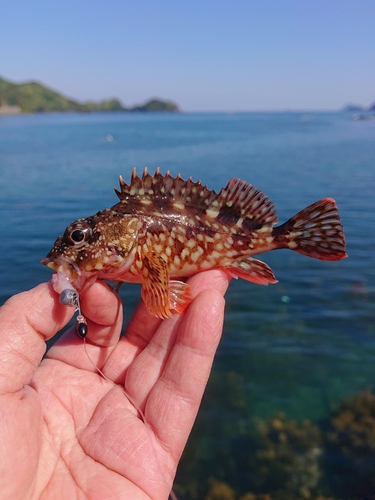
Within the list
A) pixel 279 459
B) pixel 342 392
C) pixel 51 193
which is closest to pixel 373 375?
pixel 342 392

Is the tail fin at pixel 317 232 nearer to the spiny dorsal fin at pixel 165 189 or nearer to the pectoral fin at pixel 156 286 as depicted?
the spiny dorsal fin at pixel 165 189

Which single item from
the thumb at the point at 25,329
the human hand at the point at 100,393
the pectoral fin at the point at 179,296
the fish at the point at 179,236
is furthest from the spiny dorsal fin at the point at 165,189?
the thumb at the point at 25,329

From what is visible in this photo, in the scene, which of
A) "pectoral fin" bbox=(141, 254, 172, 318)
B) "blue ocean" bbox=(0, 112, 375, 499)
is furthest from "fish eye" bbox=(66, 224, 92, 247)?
"blue ocean" bbox=(0, 112, 375, 499)

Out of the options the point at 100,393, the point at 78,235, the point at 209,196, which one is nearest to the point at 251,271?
the point at 209,196

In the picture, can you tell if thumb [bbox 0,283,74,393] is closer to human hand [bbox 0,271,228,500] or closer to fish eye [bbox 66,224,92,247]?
human hand [bbox 0,271,228,500]

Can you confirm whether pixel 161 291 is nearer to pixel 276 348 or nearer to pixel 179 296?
pixel 179 296
